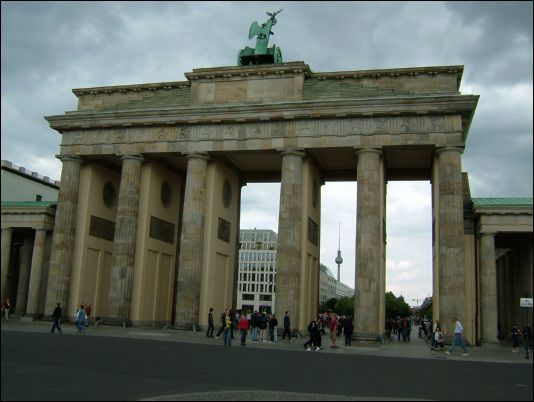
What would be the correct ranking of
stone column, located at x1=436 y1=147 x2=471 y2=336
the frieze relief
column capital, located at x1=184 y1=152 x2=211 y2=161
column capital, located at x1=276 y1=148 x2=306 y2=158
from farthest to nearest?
column capital, located at x1=184 y1=152 x2=211 y2=161 → column capital, located at x1=276 y1=148 x2=306 y2=158 → the frieze relief → stone column, located at x1=436 y1=147 x2=471 y2=336

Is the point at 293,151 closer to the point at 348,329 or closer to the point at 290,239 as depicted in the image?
the point at 290,239

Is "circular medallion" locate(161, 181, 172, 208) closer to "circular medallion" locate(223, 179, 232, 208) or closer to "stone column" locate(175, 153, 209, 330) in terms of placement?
"circular medallion" locate(223, 179, 232, 208)

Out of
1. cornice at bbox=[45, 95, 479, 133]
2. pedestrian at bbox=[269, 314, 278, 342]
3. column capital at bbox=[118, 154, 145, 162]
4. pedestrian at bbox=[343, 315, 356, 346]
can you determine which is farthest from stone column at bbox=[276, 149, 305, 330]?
column capital at bbox=[118, 154, 145, 162]

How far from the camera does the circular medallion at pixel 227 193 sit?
42219 millimetres

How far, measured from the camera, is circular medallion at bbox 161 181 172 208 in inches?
1711

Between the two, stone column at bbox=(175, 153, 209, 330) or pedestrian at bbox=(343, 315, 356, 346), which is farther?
stone column at bbox=(175, 153, 209, 330)

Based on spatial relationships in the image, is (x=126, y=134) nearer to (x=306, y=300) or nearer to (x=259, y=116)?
(x=259, y=116)

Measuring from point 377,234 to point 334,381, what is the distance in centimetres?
2041

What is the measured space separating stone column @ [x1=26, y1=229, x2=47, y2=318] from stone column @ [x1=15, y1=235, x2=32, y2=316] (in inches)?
119

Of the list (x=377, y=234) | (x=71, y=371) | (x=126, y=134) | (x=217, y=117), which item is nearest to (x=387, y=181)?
(x=377, y=234)

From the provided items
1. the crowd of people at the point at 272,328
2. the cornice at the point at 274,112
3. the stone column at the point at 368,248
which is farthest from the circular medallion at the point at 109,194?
the stone column at the point at 368,248

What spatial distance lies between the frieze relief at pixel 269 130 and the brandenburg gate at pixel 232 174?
82mm

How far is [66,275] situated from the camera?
3978 cm

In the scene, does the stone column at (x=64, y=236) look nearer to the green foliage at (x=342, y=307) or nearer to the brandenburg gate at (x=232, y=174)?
the brandenburg gate at (x=232, y=174)
